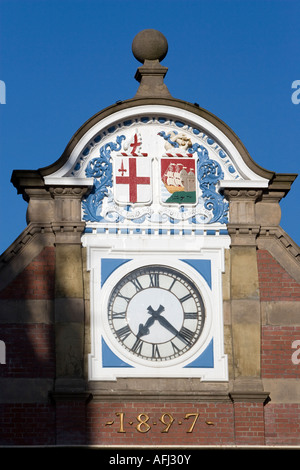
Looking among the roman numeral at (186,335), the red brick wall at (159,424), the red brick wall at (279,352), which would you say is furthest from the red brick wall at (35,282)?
the red brick wall at (279,352)

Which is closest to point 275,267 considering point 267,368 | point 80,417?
point 267,368

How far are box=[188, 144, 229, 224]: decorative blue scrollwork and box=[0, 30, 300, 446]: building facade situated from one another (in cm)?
2

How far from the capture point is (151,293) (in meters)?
27.2

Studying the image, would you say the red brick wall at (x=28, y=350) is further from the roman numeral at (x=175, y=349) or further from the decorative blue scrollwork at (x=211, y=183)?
the decorative blue scrollwork at (x=211, y=183)

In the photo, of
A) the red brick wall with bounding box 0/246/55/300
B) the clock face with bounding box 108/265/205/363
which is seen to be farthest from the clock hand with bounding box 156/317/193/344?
the red brick wall with bounding box 0/246/55/300

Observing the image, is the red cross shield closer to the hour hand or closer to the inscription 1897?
the hour hand

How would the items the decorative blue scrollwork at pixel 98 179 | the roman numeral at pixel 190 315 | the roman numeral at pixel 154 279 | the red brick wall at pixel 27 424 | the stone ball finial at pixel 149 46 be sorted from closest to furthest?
1. the red brick wall at pixel 27 424
2. the roman numeral at pixel 190 315
3. the roman numeral at pixel 154 279
4. the decorative blue scrollwork at pixel 98 179
5. the stone ball finial at pixel 149 46

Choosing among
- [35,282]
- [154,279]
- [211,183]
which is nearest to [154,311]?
[154,279]

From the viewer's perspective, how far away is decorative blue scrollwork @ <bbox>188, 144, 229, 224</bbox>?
2769cm

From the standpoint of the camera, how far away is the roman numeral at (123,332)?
88.6 feet

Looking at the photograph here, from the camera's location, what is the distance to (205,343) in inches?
1065

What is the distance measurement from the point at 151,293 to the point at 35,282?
1.74m

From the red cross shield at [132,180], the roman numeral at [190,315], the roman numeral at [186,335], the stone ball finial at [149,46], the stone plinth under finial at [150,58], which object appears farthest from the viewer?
the stone ball finial at [149,46]

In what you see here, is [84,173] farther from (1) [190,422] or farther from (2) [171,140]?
(1) [190,422]
